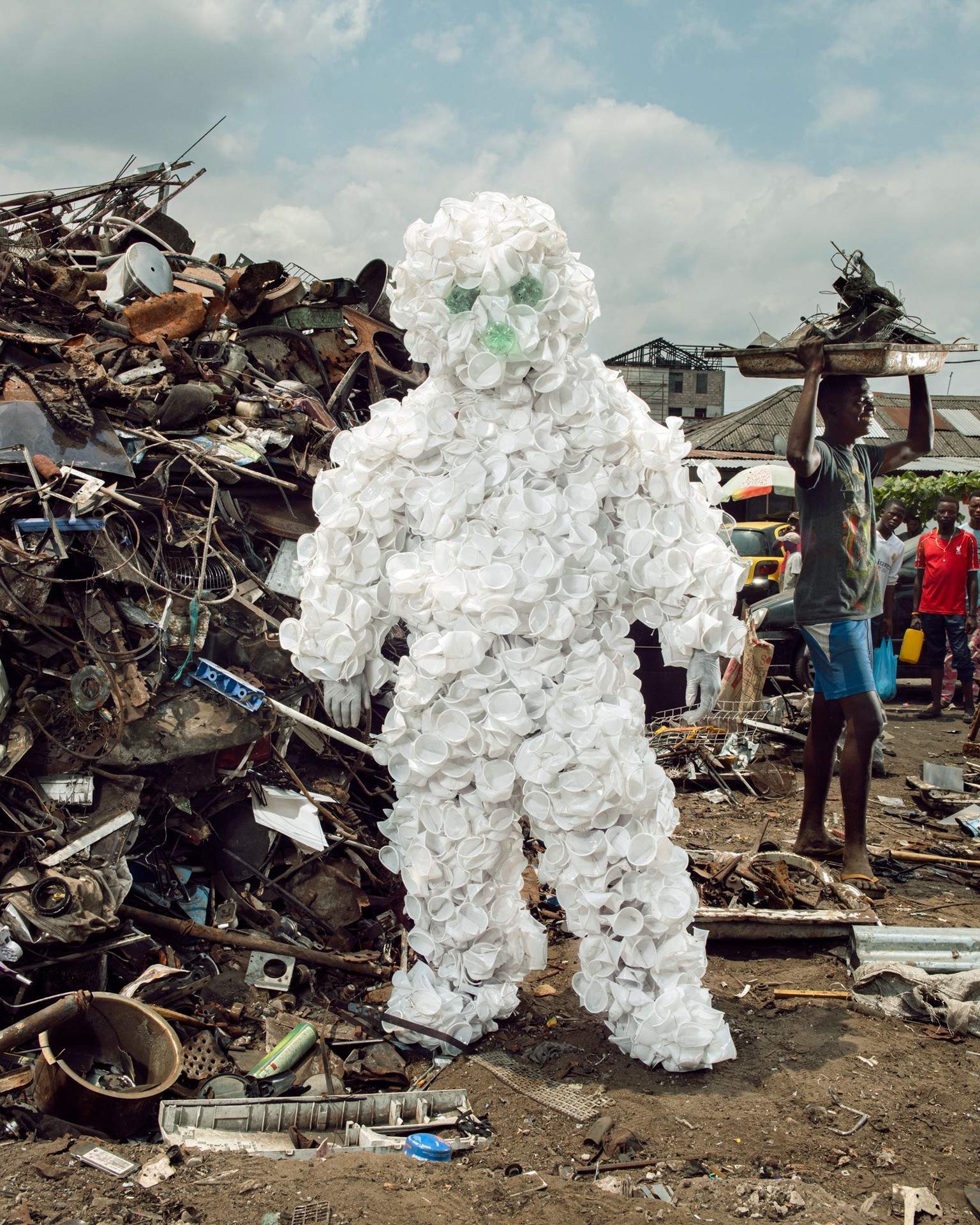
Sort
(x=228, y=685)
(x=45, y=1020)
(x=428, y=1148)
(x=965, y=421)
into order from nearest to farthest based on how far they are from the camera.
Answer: (x=428, y=1148)
(x=45, y=1020)
(x=228, y=685)
(x=965, y=421)

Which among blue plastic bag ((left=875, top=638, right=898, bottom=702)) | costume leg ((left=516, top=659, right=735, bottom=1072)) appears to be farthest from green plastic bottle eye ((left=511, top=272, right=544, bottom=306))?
blue plastic bag ((left=875, top=638, right=898, bottom=702))

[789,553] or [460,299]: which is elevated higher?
[460,299]

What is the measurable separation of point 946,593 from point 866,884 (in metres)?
4.48

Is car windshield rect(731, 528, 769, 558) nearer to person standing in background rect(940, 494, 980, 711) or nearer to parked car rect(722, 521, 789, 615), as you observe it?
parked car rect(722, 521, 789, 615)

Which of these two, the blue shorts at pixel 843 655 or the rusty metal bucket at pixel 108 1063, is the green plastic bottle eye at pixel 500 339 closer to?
the blue shorts at pixel 843 655

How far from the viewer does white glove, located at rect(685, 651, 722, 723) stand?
3102mm

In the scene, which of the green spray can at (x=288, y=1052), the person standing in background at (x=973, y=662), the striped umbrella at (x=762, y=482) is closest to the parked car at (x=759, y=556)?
the striped umbrella at (x=762, y=482)

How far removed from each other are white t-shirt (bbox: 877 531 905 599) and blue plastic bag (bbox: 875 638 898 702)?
687 mm

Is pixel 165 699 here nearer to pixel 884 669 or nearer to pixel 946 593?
pixel 884 669

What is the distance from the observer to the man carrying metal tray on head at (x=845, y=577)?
14.1ft

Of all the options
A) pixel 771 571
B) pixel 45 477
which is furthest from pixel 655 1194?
pixel 771 571

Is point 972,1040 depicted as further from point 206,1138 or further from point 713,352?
point 713,352

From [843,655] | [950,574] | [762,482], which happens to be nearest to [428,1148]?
[843,655]

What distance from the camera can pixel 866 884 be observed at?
4406 millimetres
